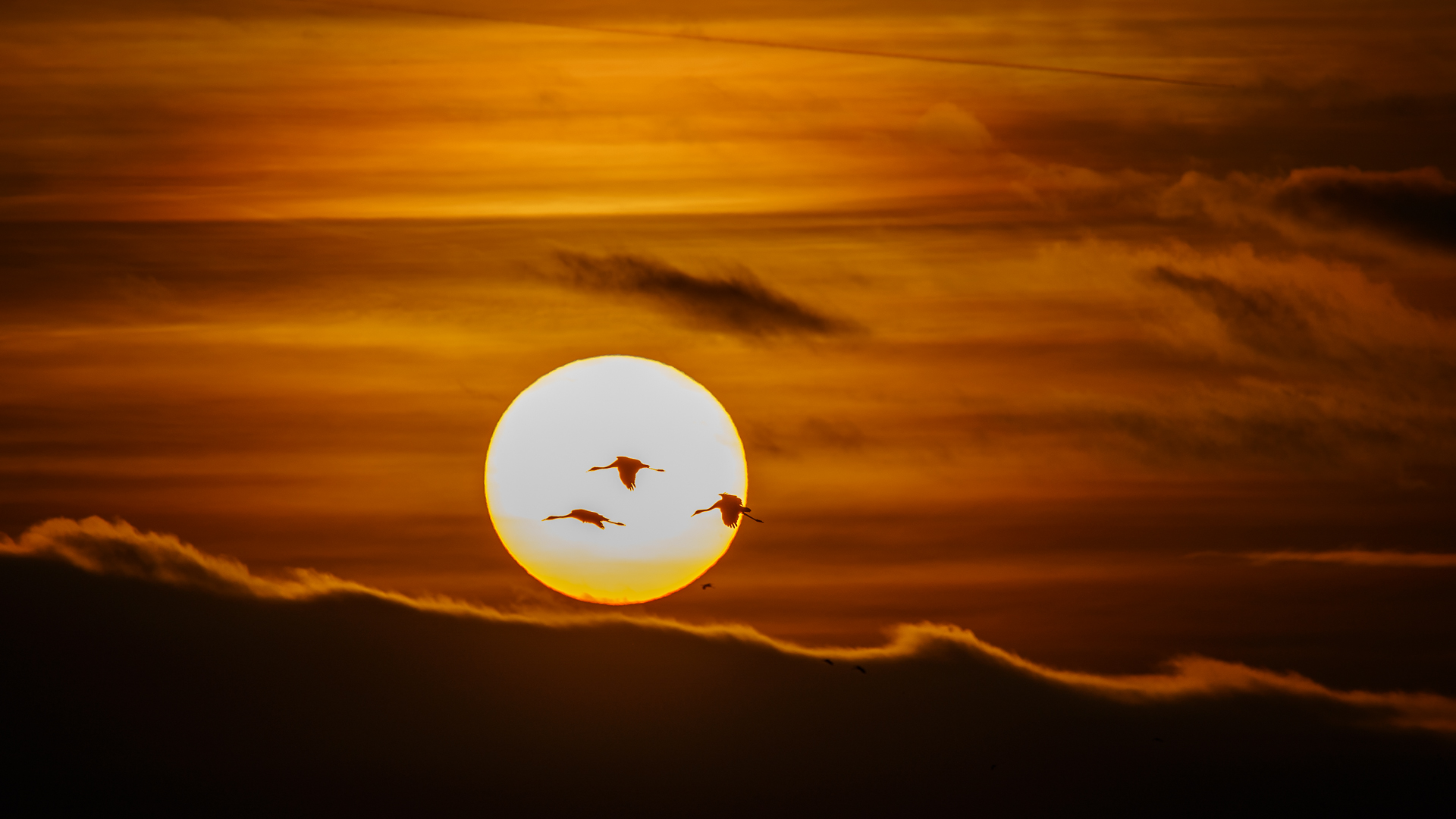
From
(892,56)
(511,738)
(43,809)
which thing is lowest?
(43,809)

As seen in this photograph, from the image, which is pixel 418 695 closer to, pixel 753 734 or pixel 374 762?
pixel 374 762

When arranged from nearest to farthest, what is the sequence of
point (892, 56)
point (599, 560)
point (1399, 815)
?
point (892, 56) < point (599, 560) < point (1399, 815)

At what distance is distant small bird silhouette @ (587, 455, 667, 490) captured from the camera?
16.8 metres

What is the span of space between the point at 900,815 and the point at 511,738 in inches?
441

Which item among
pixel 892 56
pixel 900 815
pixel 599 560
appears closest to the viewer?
pixel 892 56

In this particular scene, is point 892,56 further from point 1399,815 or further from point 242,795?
point 242,795

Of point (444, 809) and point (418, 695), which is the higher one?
point (418, 695)

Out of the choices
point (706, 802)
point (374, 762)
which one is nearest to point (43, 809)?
point (374, 762)

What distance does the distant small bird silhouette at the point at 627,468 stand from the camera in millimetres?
16750

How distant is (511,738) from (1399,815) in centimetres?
2356

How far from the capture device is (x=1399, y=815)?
3209cm

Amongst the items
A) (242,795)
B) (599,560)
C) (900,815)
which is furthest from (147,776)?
(599,560)

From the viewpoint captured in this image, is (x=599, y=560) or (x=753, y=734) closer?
(x=599, y=560)

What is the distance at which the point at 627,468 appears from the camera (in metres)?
16.9
